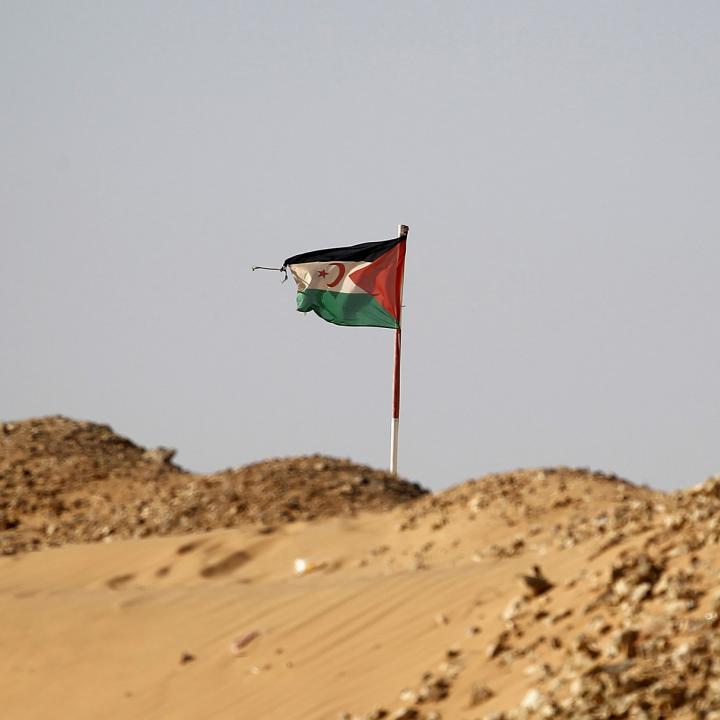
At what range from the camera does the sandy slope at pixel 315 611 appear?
1119 cm

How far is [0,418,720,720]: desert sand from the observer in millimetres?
9977

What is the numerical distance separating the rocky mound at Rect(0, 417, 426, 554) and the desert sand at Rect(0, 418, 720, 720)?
7 cm

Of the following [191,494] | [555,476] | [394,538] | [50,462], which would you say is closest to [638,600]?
[394,538]

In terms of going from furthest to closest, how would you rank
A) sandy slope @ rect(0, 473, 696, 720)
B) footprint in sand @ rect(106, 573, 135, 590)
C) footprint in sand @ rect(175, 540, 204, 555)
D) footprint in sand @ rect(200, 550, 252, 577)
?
footprint in sand @ rect(175, 540, 204, 555), footprint in sand @ rect(106, 573, 135, 590), footprint in sand @ rect(200, 550, 252, 577), sandy slope @ rect(0, 473, 696, 720)

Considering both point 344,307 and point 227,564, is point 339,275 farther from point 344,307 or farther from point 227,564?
point 227,564

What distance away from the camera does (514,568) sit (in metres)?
12.9

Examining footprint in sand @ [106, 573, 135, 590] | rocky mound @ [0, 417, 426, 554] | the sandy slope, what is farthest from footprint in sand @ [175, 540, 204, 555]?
rocky mound @ [0, 417, 426, 554]

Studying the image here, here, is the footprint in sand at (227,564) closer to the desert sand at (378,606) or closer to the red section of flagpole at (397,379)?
the desert sand at (378,606)

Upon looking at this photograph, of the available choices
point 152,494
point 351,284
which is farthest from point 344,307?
point 152,494

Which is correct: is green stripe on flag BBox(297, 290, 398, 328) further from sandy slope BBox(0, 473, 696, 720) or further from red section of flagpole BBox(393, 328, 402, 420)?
sandy slope BBox(0, 473, 696, 720)

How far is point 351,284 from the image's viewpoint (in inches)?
931

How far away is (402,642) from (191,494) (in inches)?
396

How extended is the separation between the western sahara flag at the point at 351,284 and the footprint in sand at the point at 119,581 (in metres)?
7.05

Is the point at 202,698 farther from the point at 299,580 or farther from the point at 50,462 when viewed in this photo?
the point at 50,462
